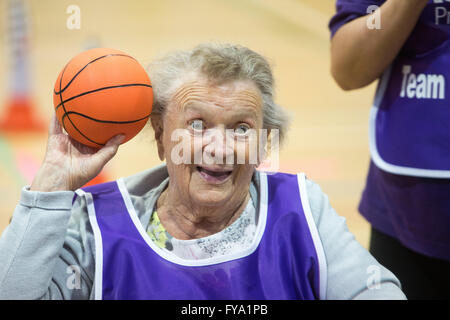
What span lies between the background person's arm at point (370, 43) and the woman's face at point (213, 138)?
360mm

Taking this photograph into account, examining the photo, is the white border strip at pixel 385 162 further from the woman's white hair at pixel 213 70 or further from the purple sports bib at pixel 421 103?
the woman's white hair at pixel 213 70

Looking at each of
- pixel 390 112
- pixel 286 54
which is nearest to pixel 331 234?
pixel 390 112

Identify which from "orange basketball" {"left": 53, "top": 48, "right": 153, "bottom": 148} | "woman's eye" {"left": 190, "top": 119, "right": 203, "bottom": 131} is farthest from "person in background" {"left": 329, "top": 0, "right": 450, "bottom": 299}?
"orange basketball" {"left": 53, "top": 48, "right": 153, "bottom": 148}

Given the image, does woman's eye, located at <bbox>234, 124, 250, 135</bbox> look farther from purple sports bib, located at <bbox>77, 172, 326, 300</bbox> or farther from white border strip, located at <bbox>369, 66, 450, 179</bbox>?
white border strip, located at <bbox>369, 66, 450, 179</bbox>

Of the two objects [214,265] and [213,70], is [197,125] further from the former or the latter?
[214,265]

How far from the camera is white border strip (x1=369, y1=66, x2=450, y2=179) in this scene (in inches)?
60.2

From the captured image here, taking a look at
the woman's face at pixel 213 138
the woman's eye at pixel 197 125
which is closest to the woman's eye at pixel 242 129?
the woman's face at pixel 213 138

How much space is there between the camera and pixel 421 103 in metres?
1.56

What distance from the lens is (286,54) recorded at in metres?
7.51

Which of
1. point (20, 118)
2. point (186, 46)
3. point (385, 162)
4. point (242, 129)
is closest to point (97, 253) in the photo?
point (242, 129)

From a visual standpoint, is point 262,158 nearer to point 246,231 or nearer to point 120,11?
point 246,231

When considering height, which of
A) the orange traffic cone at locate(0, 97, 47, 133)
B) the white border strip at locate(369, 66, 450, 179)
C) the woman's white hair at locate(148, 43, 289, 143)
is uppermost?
the woman's white hair at locate(148, 43, 289, 143)
